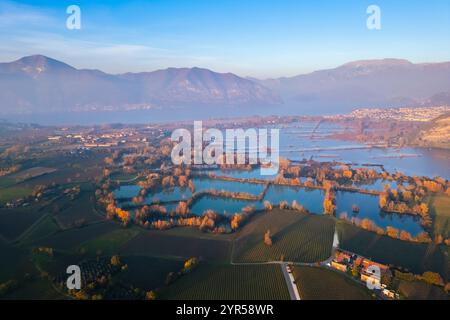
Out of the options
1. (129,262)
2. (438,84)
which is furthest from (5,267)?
(438,84)

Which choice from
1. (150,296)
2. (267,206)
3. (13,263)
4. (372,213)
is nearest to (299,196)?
(267,206)

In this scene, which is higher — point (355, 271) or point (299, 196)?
point (299, 196)

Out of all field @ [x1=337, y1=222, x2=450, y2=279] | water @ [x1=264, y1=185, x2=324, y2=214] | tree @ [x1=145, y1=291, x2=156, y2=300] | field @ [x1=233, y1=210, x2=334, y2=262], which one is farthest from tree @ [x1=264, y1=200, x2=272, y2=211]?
tree @ [x1=145, y1=291, x2=156, y2=300]

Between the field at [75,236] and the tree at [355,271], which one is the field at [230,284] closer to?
the tree at [355,271]

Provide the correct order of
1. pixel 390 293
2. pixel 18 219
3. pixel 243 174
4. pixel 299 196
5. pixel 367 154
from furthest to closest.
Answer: pixel 367 154 → pixel 243 174 → pixel 299 196 → pixel 18 219 → pixel 390 293

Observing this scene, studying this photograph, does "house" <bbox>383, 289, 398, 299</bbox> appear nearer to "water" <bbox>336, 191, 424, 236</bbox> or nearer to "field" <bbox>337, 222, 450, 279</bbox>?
"field" <bbox>337, 222, 450, 279</bbox>

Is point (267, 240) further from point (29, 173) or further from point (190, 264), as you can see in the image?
point (29, 173)

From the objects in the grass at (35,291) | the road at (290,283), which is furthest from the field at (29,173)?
the road at (290,283)
